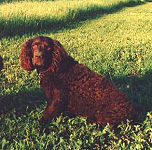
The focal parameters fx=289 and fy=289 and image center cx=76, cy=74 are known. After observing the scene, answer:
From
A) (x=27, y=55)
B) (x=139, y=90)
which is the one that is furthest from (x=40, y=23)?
(x=27, y=55)

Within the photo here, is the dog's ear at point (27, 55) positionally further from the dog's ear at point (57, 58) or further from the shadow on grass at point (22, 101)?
the shadow on grass at point (22, 101)

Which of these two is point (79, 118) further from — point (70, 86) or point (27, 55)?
point (27, 55)

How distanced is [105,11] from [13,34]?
11.7 metres

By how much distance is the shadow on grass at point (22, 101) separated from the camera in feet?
13.5

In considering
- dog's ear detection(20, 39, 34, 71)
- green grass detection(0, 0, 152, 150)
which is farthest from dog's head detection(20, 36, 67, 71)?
green grass detection(0, 0, 152, 150)

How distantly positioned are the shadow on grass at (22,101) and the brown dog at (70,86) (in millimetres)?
677

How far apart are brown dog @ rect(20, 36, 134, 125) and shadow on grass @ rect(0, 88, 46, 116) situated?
0.68 m

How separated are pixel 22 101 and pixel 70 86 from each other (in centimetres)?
122

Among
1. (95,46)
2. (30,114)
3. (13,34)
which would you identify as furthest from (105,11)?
(30,114)

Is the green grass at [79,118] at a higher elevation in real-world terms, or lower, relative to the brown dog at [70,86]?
lower

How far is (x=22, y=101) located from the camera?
4.41 meters

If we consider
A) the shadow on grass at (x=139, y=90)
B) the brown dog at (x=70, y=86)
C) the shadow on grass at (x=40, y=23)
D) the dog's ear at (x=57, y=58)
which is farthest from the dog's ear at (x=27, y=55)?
the shadow on grass at (x=40, y=23)

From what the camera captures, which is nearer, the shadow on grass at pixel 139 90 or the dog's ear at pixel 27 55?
the dog's ear at pixel 27 55

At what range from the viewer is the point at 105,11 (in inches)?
830
